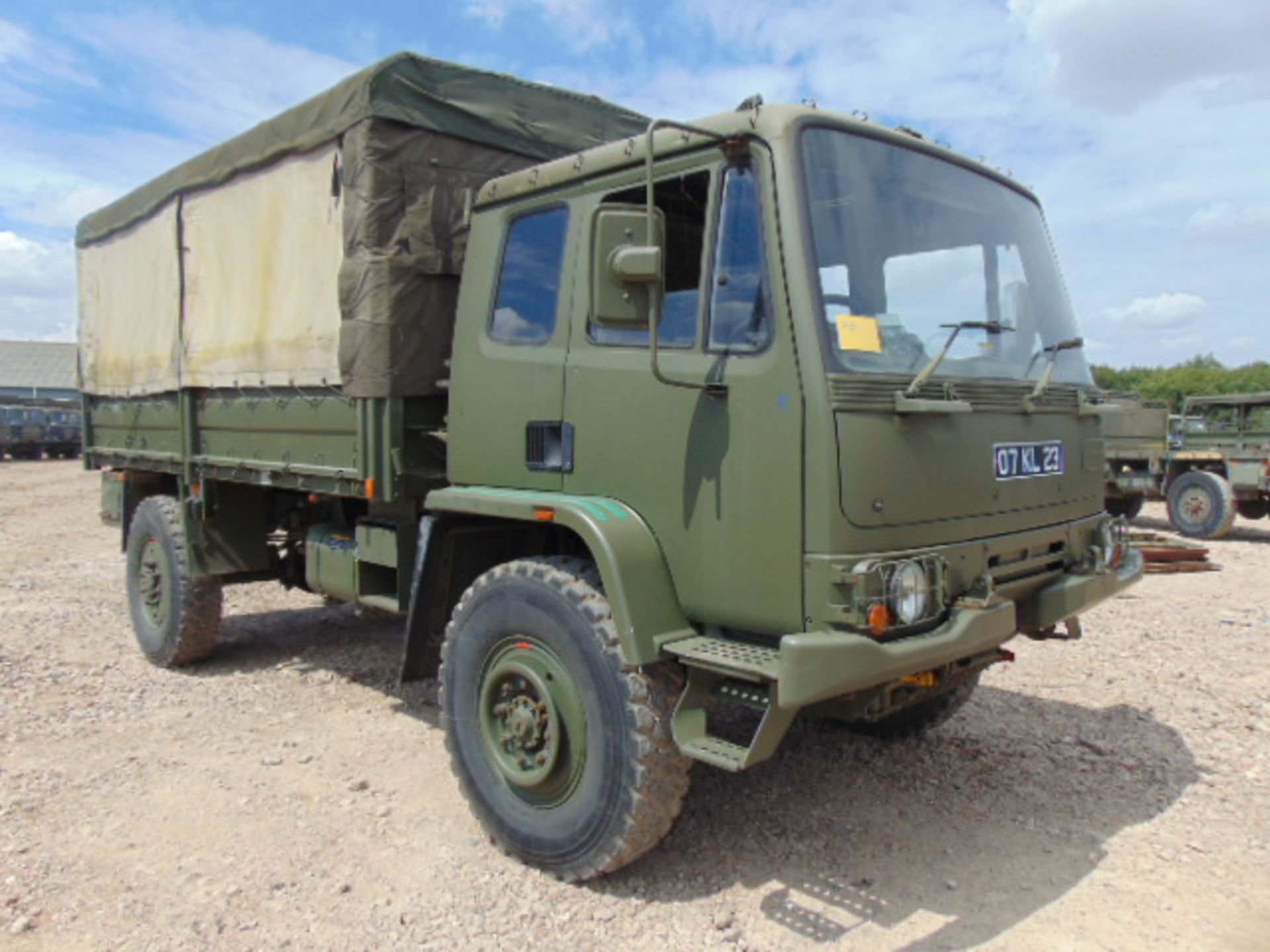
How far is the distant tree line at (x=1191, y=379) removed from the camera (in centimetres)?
3311

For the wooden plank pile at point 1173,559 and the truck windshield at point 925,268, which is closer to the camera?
the truck windshield at point 925,268

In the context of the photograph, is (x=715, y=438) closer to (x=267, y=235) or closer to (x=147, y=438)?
(x=267, y=235)

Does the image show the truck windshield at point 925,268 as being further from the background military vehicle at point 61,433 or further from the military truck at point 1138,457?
the background military vehicle at point 61,433

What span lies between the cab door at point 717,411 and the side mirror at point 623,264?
2.5 inches

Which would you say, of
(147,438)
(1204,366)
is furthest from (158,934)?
(1204,366)

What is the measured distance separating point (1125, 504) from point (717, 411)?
14.2 metres

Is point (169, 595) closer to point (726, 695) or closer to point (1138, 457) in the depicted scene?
point (726, 695)

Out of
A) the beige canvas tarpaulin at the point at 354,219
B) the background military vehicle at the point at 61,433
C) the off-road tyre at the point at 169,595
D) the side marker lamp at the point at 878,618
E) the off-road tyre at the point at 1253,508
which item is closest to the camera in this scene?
the side marker lamp at the point at 878,618

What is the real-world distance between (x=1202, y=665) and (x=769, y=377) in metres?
4.95

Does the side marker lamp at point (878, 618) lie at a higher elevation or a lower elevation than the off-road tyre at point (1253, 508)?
higher

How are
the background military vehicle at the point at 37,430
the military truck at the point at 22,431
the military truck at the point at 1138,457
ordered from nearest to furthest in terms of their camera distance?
the military truck at the point at 1138,457 → the military truck at the point at 22,431 → the background military vehicle at the point at 37,430

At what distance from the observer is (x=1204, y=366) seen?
4569 centimetres

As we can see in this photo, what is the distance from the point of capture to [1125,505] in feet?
50.6

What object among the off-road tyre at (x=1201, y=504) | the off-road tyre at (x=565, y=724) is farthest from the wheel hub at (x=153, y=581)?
the off-road tyre at (x=1201, y=504)
